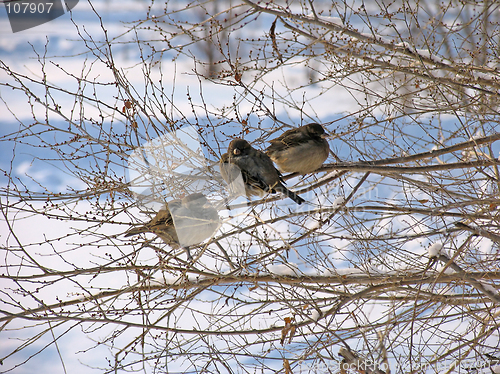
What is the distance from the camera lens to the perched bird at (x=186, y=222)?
13.2 feet

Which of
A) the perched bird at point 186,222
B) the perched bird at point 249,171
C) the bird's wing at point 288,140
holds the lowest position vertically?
the perched bird at point 186,222

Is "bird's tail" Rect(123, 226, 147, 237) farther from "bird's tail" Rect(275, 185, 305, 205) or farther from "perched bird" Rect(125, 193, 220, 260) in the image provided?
"bird's tail" Rect(275, 185, 305, 205)

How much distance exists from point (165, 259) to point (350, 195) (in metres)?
2.37

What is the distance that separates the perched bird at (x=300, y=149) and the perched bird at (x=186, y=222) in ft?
3.72

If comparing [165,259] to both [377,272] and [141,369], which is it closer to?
[141,369]

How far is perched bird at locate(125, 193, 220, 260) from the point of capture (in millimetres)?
4012

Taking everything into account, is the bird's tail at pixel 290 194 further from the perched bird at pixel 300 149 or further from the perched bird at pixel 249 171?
the perched bird at pixel 300 149

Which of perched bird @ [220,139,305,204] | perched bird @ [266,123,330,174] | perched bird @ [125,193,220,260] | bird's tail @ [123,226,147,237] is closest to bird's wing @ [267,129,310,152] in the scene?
perched bird @ [266,123,330,174]

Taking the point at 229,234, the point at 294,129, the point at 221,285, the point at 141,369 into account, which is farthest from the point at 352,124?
the point at 141,369

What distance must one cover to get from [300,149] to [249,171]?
65cm

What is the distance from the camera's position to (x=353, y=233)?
15.4 feet

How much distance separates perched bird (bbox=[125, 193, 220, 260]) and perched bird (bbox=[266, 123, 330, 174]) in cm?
113

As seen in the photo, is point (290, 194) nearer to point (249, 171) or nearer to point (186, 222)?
point (249, 171)

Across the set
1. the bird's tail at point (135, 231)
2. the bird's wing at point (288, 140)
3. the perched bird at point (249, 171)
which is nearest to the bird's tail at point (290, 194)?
the perched bird at point (249, 171)
